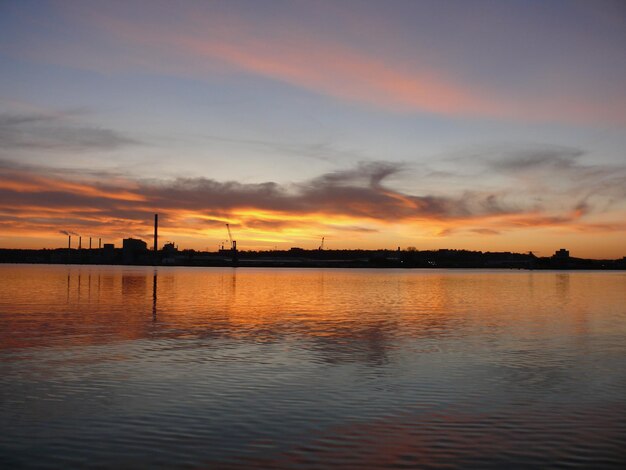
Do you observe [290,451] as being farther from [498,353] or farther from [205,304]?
[205,304]

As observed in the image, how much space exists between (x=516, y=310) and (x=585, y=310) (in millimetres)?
8153

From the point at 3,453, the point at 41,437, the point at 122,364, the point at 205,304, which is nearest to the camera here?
the point at 3,453

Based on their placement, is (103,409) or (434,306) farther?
(434,306)

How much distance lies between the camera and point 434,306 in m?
77.0

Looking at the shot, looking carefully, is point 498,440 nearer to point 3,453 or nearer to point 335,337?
point 3,453

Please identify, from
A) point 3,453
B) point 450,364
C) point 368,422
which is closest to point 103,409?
point 3,453

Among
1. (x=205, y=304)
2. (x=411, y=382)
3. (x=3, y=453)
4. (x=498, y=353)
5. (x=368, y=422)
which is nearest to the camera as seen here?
(x=3, y=453)

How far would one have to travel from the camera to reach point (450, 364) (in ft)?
105

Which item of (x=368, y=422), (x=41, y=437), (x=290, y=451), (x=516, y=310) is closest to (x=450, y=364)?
(x=368, y=422)

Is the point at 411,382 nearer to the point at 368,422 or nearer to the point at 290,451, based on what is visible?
the point at 368,422

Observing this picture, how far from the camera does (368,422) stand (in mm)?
20500

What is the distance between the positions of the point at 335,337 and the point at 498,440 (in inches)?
999

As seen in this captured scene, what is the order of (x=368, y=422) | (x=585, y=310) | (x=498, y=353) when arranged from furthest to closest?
(x=585, y=310), (x=498, y=353), (x=368, y=422)

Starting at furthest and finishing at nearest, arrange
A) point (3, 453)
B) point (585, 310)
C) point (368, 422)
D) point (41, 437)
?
point (585, 310) < point (368, 422) < point (41, 437) < point (3, 453)
